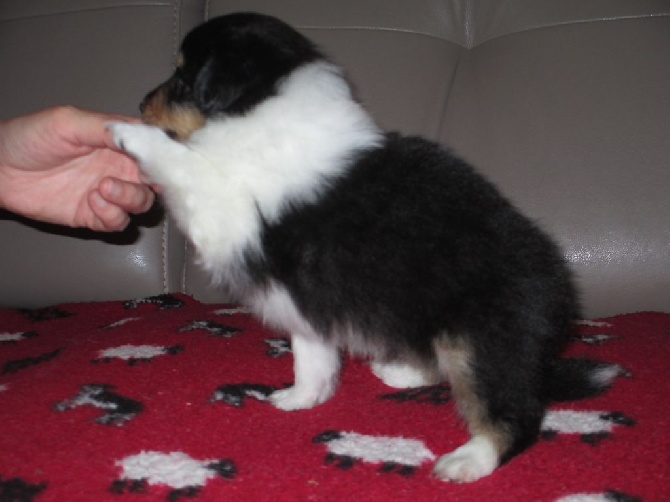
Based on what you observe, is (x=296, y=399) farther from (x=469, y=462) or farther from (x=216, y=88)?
(x=216, y=88)

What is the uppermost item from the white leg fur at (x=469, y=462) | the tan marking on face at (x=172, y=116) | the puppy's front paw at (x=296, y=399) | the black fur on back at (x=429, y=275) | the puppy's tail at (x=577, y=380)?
the tan marking on face at (x=172, y=116)

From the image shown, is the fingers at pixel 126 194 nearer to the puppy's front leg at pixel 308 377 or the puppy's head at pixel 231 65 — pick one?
the puppy's head at pixel 231 65

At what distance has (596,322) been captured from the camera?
9.45 feet

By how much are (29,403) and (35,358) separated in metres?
0.54

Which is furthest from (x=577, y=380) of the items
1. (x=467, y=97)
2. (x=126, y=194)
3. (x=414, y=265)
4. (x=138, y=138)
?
(x=467, y=97)

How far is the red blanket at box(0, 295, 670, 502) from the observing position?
156 cm

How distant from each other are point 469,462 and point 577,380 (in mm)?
534

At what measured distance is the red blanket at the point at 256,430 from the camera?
1559 mm

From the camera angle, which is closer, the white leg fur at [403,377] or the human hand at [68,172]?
A: the white leg fur at [403,377]

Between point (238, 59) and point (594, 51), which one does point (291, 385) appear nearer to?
point (238, 59)

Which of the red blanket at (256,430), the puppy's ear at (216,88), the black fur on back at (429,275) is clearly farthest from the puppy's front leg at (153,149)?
the red blanket at (256,430)

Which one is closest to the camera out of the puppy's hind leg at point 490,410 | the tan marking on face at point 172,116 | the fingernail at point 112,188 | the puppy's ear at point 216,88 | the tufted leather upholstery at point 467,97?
the puppy's hind leg at point 490,410

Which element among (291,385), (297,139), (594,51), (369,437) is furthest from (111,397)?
(594,51)

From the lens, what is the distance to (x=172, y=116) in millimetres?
2020
